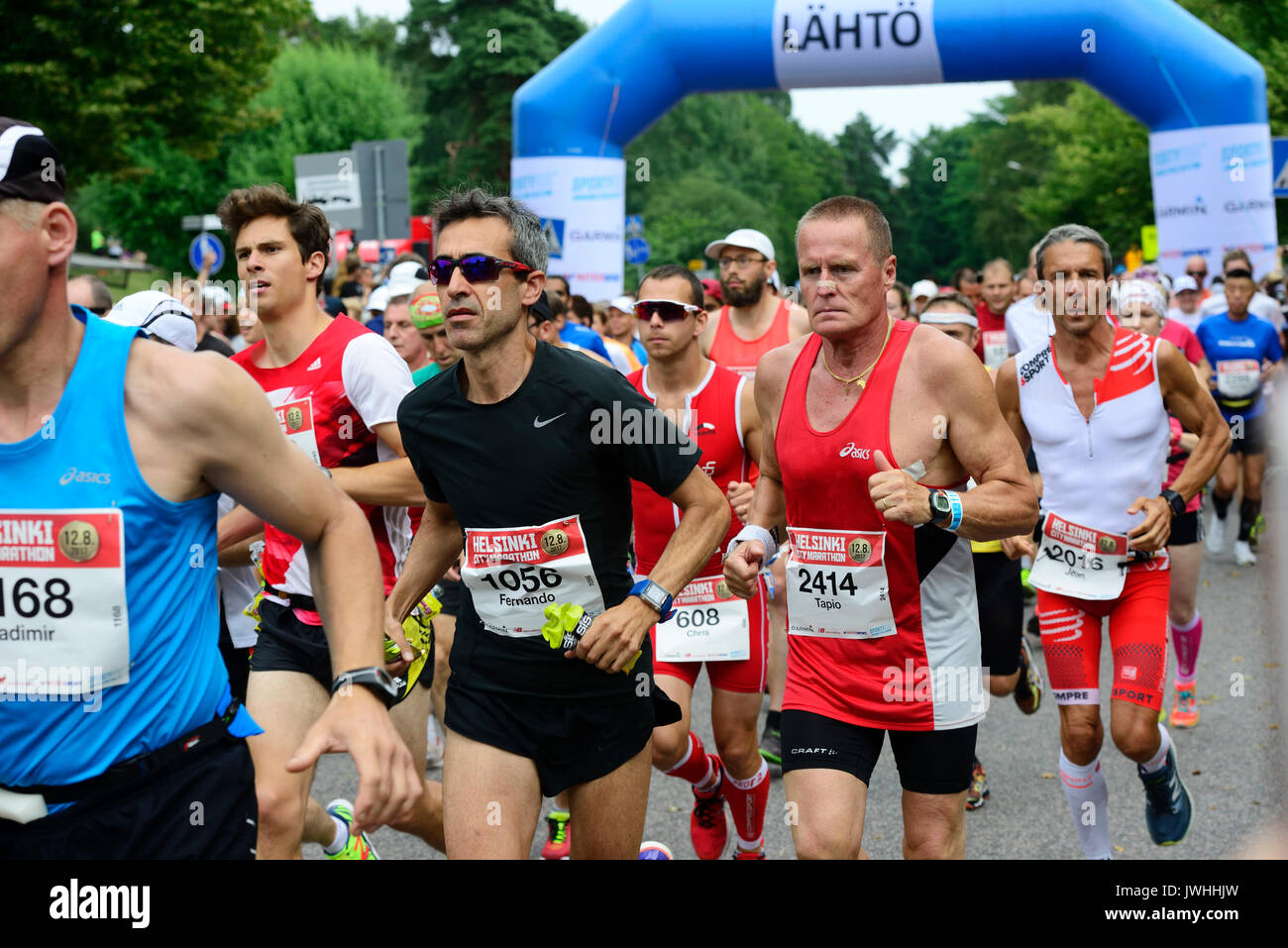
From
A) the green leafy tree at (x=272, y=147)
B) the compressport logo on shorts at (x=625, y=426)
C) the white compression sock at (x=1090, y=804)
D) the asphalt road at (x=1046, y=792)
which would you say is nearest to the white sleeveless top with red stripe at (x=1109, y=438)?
the asphalt road at (x=1046, y=792)

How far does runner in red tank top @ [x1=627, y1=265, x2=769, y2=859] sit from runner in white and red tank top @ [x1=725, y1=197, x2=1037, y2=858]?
3.44 ft

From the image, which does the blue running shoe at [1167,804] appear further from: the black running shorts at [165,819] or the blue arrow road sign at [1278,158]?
the blue arrow road sign at [1278,158]

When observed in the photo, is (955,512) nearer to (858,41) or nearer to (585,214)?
(858,41)

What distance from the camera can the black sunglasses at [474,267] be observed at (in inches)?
147

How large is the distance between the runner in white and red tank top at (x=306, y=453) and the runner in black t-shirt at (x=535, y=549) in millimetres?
625

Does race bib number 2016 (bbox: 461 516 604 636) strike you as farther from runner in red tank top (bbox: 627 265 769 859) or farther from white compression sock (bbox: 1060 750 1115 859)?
white compression sock (bbox: 1060 750 1115 859)

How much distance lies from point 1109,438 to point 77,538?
3.97 metres

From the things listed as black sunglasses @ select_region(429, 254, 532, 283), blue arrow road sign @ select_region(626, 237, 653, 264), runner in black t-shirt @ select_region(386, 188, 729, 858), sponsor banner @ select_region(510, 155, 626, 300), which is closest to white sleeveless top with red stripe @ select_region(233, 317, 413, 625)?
runner in black t-shirt @ select_region(386, 188, 729, 858)

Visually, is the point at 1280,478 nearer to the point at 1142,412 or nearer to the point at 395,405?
the point at 395,405

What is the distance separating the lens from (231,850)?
2518mm

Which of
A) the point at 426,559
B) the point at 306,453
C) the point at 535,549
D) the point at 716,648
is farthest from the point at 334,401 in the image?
the point at 716,648

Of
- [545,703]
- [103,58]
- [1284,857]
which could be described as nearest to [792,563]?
[545,703]

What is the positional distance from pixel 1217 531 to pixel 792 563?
376 inches

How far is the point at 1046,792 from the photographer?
632 cm
